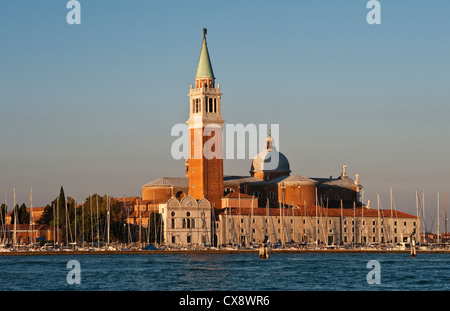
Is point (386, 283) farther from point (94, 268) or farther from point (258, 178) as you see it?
point (258, 178)

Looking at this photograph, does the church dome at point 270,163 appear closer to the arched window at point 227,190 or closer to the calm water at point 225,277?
the arched window at point 227,190

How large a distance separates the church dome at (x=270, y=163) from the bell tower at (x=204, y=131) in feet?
32.8

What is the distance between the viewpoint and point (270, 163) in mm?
78625

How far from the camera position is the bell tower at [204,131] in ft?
221

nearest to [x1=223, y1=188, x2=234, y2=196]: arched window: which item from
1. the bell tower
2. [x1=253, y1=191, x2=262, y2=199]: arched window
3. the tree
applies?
[x1=253, y1=191, x2=262, y2=199]: arched window

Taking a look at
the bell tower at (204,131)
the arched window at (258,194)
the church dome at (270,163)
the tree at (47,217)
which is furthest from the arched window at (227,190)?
the tree at (47,217)

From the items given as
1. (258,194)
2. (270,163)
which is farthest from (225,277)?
(270,163)

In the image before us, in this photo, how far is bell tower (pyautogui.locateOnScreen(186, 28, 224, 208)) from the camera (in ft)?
221

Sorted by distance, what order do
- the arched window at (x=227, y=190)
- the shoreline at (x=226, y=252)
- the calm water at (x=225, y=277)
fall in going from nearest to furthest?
the calm water at (x=225, y=277)
the shoreline at (x=226, y=252)
the arched window at (x=227, y=190)

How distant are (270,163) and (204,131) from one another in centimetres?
1337

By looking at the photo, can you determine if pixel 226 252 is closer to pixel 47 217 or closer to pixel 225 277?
pixel 47 217

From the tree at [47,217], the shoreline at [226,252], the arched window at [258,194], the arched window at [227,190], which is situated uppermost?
the arched window at [227,190]

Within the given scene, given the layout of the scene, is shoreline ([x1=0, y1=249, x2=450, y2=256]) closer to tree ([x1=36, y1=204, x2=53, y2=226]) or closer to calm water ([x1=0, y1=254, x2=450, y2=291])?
tree ([x1=36, y1=204, x2=53, y2=226])
